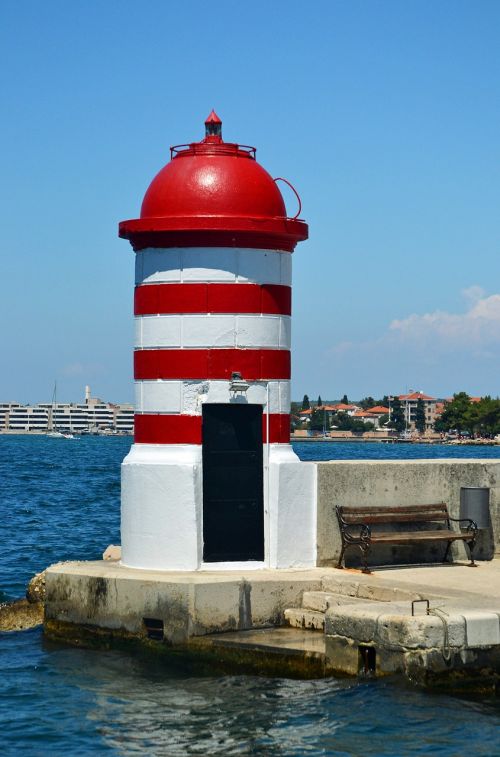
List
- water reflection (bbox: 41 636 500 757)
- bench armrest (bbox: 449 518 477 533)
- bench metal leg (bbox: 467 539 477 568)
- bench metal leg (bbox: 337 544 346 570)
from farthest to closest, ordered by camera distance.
A: 1. bench armrest (bbox: 449 518 477 533)
2. bench metal leg (bbox: 467 539 477 568)
3. bench metal leg (bbox: 337 544 346 570)
4. water reflection (bbox: 41 636 500 757)

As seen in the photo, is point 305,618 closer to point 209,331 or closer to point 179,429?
point 179,429

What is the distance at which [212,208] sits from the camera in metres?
14.7

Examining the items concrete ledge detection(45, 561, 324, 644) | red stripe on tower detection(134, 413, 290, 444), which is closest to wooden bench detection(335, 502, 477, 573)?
concrete ledge detection(45, 561, 324, 644)

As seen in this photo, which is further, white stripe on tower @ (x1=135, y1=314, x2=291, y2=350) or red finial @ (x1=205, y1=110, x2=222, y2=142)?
red finial @ (x1=205, y1=110, x2=222, y2=142)

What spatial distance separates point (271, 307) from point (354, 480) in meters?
2.25

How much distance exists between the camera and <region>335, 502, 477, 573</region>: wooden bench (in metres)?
14.9

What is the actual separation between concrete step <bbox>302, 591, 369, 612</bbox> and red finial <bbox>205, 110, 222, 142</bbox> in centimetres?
554

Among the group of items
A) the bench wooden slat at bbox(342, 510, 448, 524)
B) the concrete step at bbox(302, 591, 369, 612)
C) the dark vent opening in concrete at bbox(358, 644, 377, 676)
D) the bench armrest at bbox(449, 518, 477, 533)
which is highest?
the bench wooden slat at bbox(342, 510, 448, 524)

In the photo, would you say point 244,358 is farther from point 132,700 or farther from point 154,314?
point 132,700

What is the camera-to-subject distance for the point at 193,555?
14.6m

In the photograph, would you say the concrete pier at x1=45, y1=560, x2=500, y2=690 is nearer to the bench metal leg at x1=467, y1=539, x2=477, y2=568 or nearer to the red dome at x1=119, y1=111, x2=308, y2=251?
the bench metal leg at x1=467, y1=539, x2=477, y2=568

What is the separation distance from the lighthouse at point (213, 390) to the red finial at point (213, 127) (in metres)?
0.59

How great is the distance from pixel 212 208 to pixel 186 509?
3.40 meters

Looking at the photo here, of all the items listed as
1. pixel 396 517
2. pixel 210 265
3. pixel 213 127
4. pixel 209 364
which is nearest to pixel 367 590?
pixel 396 517
